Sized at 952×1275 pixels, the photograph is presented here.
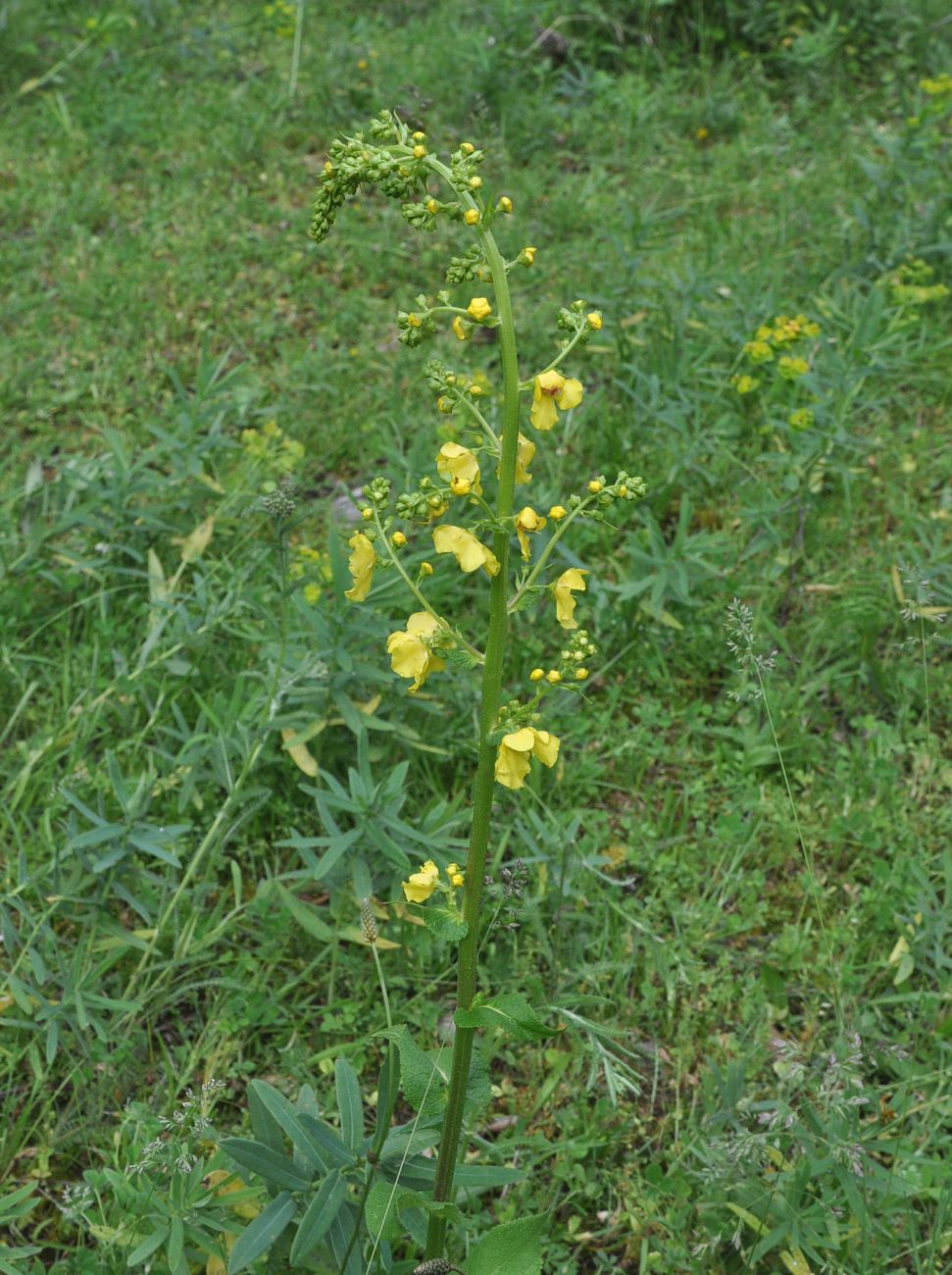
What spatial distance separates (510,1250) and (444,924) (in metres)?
0.48

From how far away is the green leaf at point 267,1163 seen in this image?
6.00ft

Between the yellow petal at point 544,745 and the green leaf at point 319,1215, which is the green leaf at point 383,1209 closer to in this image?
the green leaf at point 319,1215

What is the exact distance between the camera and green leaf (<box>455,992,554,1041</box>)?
1.59m

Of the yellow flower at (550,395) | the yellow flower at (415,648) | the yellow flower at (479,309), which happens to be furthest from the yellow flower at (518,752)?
the yellow flower at (479,309)

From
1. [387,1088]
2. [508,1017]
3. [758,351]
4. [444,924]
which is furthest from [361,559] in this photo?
[758,351]

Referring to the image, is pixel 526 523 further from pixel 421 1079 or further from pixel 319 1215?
pixel 319 1215

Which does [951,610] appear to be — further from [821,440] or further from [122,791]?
[122,791]

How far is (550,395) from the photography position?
1.59m

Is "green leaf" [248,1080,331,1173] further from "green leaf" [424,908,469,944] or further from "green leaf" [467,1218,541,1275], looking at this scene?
"green leaf" [424,908,469,944]

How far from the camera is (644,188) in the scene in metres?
4.95

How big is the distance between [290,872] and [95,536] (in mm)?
1315

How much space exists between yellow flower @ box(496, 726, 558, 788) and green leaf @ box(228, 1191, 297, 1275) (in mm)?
789

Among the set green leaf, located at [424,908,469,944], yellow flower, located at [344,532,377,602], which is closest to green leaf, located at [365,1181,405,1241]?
green leaf, located at [424,908,469,944]

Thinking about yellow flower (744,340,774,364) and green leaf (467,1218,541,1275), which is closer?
green leaf (467,1218,541,1275)
